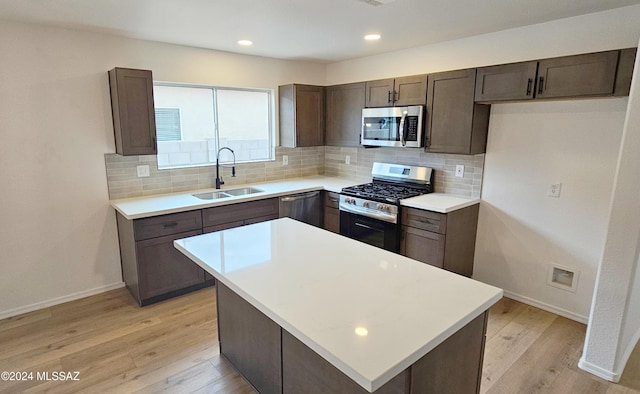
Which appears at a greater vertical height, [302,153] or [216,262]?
[302,153]

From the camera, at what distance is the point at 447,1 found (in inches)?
90.0

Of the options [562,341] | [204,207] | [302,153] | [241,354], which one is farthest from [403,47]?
[241,354]

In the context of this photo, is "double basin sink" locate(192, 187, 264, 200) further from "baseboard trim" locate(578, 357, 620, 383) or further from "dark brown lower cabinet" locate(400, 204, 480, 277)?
"baseboard trim" locate(578, 357, 620, 383)

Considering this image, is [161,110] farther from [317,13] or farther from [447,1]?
[447,1]

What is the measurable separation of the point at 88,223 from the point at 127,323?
1034 mm

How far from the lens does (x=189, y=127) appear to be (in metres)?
3.79

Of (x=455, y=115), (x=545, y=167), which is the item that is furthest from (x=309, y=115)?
(x=545, y=167)

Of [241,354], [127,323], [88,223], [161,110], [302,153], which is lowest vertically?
[127,323]

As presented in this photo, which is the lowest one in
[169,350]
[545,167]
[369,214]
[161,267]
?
[169,350]

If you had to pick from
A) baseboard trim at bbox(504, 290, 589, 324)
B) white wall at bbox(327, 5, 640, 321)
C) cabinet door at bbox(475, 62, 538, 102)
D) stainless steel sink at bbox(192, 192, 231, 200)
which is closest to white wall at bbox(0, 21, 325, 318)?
stainless steel sink at bbox(192, 192, 231, 200)

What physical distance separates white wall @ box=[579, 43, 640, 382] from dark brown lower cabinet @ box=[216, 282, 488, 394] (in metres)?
1.18

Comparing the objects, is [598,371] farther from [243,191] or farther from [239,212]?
[243,191]

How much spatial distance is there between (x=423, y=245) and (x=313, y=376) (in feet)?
6.59

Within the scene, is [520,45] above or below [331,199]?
above
